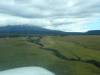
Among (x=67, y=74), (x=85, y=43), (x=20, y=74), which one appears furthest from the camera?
(x=85, y=43)

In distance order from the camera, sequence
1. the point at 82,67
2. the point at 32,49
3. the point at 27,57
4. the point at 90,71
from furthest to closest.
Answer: the point at 32,49 → the point at 27,57 → the point at 82,67 → the point at 90,71

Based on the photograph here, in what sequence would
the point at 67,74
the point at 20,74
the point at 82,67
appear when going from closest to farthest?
the point at 20,74
the point at 67,74
the point at 82,67

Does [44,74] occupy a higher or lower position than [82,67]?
higher

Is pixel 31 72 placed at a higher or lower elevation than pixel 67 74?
higher

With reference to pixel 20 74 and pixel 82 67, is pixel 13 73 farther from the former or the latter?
pixel 82 67

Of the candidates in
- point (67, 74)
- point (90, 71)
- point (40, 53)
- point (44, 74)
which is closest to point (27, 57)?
point (40, 53)

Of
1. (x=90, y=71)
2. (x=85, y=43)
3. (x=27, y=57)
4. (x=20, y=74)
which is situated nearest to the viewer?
(x=20, y=74)

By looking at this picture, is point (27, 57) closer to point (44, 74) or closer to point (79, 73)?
point (79, 73)

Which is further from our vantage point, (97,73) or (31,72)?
(97,73)

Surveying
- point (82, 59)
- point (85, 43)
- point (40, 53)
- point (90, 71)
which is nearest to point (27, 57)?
point (40, 53)

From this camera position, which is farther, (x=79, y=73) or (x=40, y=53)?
(x=40, y=53)
